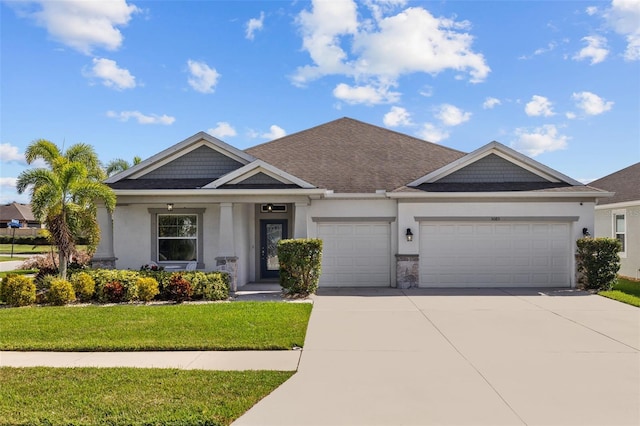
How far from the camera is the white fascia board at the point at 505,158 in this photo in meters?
13.8

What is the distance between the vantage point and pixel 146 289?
10891mm

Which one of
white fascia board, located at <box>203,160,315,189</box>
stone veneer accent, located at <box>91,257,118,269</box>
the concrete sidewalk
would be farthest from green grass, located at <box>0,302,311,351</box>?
white fascia board, located at <box>203,160,315,189</box>

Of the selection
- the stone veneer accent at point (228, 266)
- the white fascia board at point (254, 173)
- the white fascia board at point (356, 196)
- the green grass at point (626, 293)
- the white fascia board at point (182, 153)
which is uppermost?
the white fascia board at point (182, 153)

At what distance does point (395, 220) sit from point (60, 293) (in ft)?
32.2

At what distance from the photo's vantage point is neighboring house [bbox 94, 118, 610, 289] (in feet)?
43.9

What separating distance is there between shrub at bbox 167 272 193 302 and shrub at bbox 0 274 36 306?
3.41 metres

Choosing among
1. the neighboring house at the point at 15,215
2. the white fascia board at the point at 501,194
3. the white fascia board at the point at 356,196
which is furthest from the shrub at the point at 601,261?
the neighboring house at the point at 15,215

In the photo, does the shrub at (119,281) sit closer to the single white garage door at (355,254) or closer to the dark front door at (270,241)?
the dark front door at (270,241)

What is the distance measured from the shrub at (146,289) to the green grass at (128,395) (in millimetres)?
4972

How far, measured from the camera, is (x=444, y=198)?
13.4 meters

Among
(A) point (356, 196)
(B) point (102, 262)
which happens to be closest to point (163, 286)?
(B) point (102, 262)

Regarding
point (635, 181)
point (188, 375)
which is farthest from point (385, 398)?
point (635, 181)

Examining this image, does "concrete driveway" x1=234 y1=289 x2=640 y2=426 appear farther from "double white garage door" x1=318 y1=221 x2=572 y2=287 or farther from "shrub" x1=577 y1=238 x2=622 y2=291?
"double white garage door" x1=318 y1=221 x2=572 y2=287

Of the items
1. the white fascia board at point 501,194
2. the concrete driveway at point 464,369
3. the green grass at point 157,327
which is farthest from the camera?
the white fascia board at point 501,194
